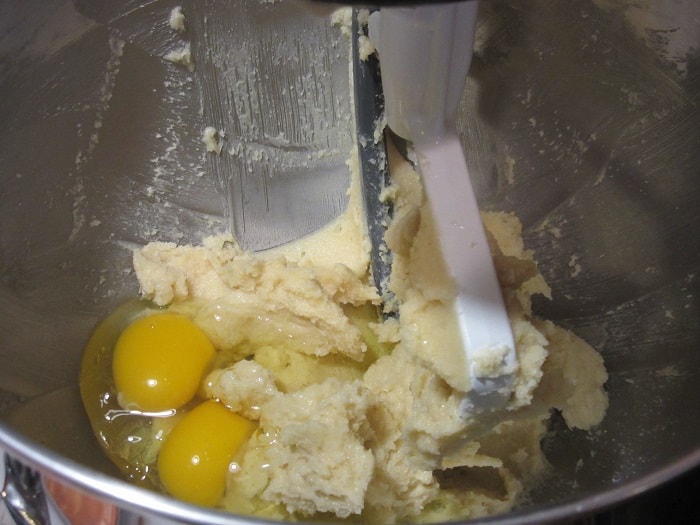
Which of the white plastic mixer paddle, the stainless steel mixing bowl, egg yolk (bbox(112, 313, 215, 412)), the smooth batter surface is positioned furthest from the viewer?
egg yolk (bbox(112, 313, 215, 412))

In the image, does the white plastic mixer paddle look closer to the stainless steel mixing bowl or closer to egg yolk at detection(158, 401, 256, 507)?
the stainless steel mixing bowl

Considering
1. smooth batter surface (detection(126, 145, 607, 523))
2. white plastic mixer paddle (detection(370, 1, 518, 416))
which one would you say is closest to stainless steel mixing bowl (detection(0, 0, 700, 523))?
smooth batter surface (detection(126, 145, 607, 523))

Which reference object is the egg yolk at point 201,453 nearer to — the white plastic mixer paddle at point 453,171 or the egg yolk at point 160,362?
the egg yolk at point 160,362

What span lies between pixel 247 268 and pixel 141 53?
1.43ft

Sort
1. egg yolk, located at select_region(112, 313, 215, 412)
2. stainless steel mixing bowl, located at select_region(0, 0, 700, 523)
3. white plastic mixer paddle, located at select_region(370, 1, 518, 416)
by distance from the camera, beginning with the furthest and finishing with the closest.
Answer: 1. egg yolk, located at select_region(112, 313, 215, 412)
2. stainless steel mixing bowl, located at select_region(0, 0, 700, 523)
3. white plastic mixer paddle, located at select_region(370, 1, 518, 416)

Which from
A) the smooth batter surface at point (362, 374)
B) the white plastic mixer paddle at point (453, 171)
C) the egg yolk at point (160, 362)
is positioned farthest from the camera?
the egg yolk at point (160, 362)

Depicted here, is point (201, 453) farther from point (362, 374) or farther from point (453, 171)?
point (453, 171)

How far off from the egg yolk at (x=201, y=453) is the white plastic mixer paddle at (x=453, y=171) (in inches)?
19.0

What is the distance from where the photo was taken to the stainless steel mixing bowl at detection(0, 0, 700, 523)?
1.04m

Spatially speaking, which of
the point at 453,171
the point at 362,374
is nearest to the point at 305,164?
the point at 362,374

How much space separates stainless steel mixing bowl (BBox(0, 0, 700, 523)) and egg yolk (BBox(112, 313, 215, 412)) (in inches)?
3.3

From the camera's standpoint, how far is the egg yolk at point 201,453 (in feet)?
3.52

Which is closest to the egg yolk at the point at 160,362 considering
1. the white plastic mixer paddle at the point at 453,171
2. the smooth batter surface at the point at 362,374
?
the smooth batter surface at the point at 362,374

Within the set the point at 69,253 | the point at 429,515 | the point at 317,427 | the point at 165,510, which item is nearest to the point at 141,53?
the point at 69,253
